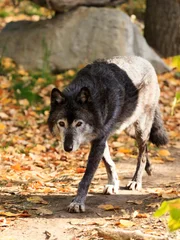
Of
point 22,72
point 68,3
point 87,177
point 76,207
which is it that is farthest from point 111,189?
point 68,3

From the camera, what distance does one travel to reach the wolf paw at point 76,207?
5785 mm

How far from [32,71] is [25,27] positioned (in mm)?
1086

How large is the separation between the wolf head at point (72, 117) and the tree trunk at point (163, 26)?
6.60 metres

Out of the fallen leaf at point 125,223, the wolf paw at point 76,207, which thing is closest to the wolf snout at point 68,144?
the wolf paw at point 76,207

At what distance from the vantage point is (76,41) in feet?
37.8

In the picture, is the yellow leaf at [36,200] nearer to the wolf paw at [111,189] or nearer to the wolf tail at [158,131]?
the wolf paw at [111,189]

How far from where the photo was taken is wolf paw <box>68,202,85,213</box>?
19.0 feet

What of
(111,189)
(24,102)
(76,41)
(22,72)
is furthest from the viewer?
(76,41)

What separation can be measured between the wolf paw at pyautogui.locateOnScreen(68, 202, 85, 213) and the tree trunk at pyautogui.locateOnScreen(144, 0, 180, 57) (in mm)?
7089

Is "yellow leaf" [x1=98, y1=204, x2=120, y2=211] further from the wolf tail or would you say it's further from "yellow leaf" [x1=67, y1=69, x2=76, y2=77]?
"yellow leaf" [x1=67, y1=69, x2=76, y2=77]

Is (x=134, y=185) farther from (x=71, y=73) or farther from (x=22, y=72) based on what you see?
(x=22, y=72)

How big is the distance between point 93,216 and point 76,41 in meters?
6.34

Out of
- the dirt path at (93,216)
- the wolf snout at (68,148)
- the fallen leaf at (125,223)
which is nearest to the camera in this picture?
the dirt path at (93,216)

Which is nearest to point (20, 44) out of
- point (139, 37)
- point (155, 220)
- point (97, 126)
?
point (139, 37)
